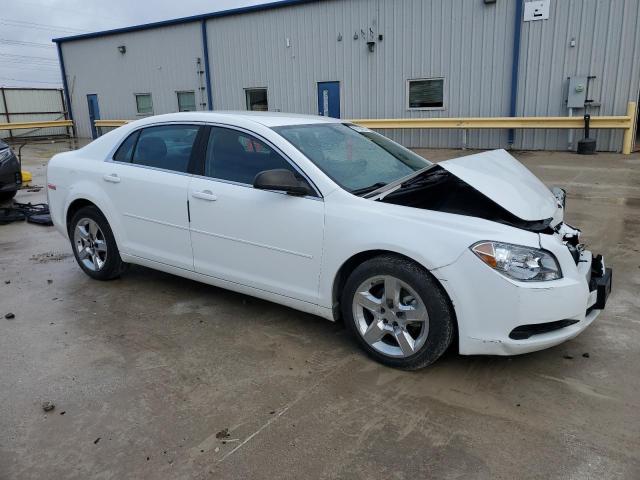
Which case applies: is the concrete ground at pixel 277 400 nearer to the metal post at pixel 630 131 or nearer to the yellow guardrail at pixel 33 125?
the metal post at pixel 630 131

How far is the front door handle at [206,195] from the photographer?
396 cm

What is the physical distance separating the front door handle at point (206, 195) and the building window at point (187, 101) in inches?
704

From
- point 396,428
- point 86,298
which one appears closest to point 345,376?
point 396,428

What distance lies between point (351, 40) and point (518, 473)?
15.6m

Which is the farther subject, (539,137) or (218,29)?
(218,29)

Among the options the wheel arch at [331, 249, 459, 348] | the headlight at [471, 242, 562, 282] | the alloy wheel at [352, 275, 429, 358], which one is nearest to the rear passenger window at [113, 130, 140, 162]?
the wheel arch at [331, 249, 459, 348]

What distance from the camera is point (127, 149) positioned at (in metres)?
4.71

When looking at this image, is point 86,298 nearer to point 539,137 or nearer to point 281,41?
point 539,137

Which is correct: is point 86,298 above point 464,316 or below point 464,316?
below

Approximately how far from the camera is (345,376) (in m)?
3.30

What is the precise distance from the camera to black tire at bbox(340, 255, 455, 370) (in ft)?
10.0

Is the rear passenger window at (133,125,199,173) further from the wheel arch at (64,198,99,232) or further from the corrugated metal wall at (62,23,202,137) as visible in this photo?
the corrugated metal wall at (62,23,202,137)

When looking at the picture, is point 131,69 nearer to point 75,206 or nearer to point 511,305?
point 75,206

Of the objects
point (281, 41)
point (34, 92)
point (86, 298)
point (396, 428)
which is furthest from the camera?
point (34, 92)
